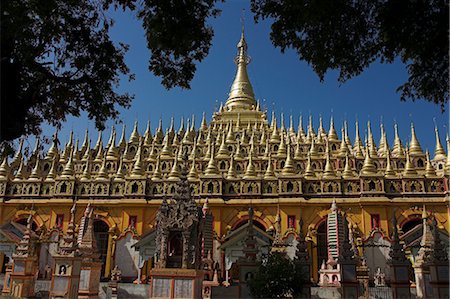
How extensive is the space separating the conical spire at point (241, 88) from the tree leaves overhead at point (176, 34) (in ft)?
119

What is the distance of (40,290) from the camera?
2133cm

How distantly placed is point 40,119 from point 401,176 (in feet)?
71.0

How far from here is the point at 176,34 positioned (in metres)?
10.6

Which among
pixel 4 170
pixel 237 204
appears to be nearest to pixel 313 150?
pixel 237 204

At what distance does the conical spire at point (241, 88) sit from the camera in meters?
49.2

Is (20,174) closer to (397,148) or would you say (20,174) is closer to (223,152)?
(223,152)

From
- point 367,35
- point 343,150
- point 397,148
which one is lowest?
point 367,35

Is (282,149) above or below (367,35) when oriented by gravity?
above

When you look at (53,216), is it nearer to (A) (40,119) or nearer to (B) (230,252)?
(B) (230,252)

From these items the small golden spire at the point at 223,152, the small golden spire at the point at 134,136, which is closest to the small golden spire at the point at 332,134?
the small golden spire at the point at 223,152

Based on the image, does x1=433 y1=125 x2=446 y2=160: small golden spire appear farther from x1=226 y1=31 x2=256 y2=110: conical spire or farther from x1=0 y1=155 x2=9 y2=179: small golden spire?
x1=0 y1=155 x2=9 y2=179: small golden spire

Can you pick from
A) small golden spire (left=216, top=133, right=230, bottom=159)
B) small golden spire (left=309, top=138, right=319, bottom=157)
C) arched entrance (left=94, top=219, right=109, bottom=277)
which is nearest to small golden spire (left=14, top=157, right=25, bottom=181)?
arched entrance (left=94, top=219, right=109, bottom=277)

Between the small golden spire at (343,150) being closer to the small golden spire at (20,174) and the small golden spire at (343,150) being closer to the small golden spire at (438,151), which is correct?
the small golden spire at (438,151)

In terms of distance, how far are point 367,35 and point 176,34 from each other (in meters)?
4.76
